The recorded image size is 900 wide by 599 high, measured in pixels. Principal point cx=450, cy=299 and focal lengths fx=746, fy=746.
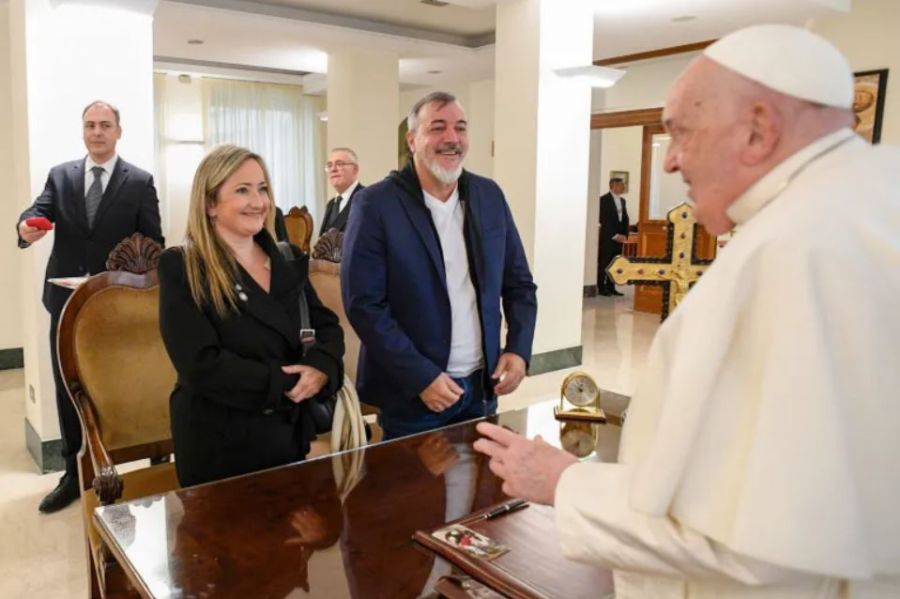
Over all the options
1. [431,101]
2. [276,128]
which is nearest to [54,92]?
[431,101]

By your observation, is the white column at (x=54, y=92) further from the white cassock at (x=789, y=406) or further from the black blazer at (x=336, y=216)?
the white cassock at (x=789, y=406)

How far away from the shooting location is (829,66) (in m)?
0.79

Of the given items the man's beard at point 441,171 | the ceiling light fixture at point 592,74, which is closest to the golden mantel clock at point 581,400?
the man's beard at point 441,171

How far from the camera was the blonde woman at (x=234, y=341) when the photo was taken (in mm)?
1798

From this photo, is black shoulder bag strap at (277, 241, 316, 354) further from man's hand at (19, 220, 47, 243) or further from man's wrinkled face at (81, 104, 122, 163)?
man's wrinkled face at (81, 104, 122, 163)

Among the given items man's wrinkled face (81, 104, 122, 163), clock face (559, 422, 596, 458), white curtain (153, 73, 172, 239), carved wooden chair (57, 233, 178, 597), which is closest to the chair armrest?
carved wooden chair (57, 233, 178, 597)

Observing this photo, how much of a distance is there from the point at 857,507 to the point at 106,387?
75.9 inches

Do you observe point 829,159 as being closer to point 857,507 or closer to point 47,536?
point 857,507

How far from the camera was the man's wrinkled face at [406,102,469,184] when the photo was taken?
7.28 ft

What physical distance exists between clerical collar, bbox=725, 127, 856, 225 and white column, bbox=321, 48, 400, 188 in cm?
667

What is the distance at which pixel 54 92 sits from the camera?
3514 millimetres

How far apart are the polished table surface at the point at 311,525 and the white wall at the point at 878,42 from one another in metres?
5.81

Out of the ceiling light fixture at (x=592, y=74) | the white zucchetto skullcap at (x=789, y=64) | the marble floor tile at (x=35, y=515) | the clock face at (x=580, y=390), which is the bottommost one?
the marble floor tile at (x=35, y=515)

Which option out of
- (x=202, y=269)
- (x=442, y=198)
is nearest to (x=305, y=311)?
(x=202, y=269)
